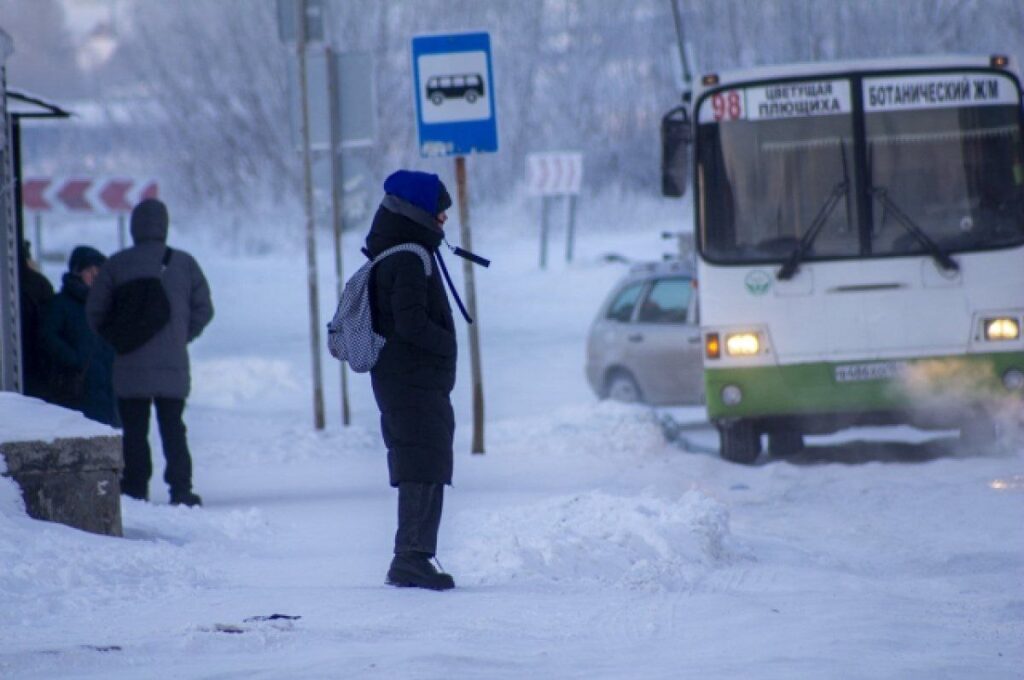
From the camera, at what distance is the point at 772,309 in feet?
45.2

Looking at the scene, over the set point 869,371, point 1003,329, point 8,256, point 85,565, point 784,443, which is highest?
point 8,256

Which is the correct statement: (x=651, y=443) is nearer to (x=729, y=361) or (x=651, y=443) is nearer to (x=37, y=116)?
(x=729, y=361)

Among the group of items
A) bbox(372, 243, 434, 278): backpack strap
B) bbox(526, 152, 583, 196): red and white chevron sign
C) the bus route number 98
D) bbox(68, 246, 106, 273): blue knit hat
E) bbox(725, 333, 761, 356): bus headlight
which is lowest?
bbox(725, 333, 761, 356): bus headlight

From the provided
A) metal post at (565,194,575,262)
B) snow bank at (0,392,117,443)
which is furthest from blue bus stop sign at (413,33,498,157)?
metal post at (565,194,575,262)

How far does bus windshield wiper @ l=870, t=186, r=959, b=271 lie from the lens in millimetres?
13641

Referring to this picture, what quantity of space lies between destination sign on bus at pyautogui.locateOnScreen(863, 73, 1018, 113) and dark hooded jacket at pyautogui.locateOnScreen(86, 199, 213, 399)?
5676mm

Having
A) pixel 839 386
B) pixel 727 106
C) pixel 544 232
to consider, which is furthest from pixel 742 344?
pixel 544 232

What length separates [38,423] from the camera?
8445 millimetres

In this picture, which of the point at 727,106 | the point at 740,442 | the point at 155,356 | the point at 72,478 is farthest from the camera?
the point at 740,442

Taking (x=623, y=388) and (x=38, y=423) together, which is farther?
(x=623, y=388)

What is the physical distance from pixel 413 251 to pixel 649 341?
12073 mm

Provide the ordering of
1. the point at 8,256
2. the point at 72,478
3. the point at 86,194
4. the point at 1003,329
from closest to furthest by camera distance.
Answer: the point at 72,478 < the point at 8,256 < the point at 1003,329 < the point at 86,194

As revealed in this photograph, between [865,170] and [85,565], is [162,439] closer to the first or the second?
[85,565]

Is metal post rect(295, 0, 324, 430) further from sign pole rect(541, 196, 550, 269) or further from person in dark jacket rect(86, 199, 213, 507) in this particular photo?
sign pole rect(541, 196, 550, 269)
